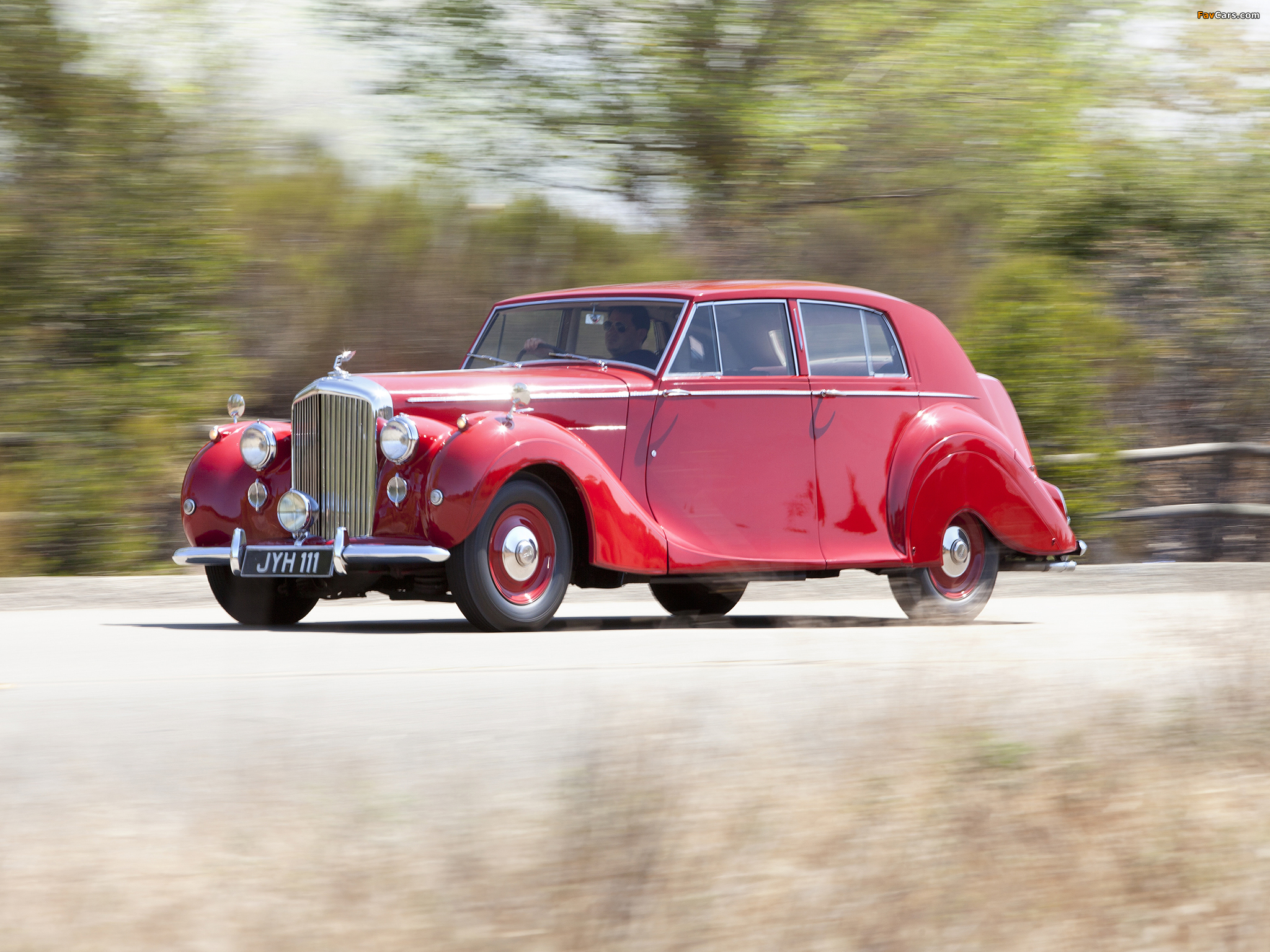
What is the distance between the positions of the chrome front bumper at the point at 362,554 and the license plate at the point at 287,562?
31 millimetres

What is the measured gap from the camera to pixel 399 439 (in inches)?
301

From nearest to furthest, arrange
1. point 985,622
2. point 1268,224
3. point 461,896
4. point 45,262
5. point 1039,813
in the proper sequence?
point 461,896 < point 1039,813 < point 985,622 < point 45,262 < point 1268,224

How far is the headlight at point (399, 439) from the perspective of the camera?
25.1 feet

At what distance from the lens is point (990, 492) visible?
9.41 meters

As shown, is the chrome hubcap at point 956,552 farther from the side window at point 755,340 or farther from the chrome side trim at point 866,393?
the side window at point 755,340

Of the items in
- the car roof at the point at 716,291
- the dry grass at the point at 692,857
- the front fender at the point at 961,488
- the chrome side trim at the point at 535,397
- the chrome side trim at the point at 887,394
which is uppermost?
the dry grass at the point at 692,857

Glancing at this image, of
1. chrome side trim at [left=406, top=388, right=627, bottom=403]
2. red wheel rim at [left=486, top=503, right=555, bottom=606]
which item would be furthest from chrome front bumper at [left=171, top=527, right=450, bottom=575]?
chrome side trim at [left=406, top=388, right=627, bottom=403]

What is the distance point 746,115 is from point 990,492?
767 centimetres

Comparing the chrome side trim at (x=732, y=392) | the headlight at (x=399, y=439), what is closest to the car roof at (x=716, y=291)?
Result: the chrome side trim at (x=732, y=392)

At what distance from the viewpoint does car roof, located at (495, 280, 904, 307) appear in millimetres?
8711

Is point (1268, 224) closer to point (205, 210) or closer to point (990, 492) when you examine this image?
point (990, 492)

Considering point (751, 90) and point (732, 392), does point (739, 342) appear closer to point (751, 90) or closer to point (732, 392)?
point (732, 392)

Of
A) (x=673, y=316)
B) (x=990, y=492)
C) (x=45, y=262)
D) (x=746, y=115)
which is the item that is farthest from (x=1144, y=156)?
(x=45, y=262)

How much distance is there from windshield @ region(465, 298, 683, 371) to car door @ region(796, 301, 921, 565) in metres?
0.86
